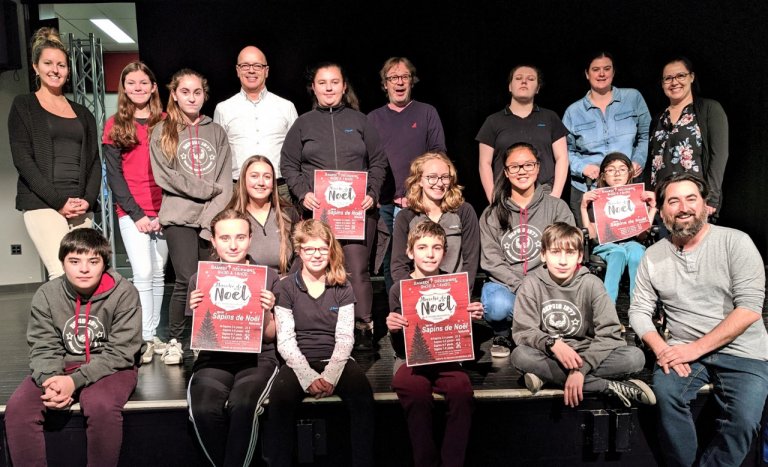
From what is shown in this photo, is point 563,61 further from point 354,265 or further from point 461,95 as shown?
point 354,265

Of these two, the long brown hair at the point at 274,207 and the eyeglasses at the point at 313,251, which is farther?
the long brown hair at the point at 274,207

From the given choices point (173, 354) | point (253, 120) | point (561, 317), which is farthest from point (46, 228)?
point (561, 317)

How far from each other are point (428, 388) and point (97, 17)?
749cm

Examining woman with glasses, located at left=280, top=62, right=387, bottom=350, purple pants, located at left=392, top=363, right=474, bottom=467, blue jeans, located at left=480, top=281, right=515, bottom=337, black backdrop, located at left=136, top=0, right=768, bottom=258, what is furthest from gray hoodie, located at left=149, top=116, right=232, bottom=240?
black backdrop, located at left=136, top=0, right=768, bottom=258

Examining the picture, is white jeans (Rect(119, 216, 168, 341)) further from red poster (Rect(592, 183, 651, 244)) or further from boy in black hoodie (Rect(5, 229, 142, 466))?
red poster (Rect(592, 183, 651, 244))

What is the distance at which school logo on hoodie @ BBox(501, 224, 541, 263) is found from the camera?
338cm

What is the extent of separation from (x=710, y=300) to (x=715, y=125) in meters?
1.70

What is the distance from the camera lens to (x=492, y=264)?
134 inches

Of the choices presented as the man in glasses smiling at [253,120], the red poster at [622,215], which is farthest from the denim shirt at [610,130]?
the man in glasses smiling at [253,120]

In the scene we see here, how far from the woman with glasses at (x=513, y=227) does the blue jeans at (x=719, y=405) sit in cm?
88

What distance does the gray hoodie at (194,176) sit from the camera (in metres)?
3.37

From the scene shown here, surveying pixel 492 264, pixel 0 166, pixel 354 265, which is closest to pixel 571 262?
pixel 492 264

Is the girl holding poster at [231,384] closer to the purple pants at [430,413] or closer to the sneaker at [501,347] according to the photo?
the purple pants at [430,413]

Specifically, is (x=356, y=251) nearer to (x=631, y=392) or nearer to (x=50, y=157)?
(x=631, y=392)
